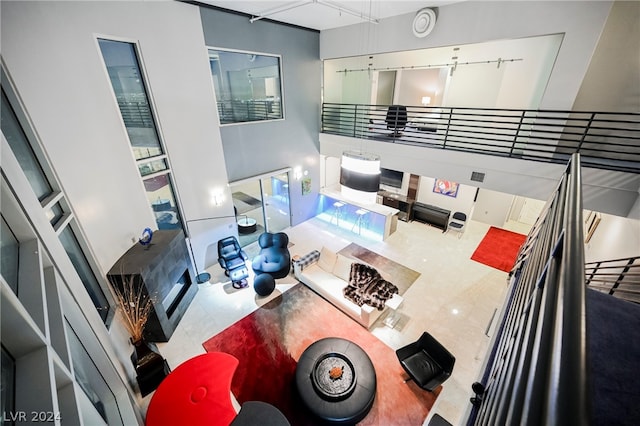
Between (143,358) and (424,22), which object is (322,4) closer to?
(424,22)

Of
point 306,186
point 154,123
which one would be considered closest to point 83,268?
point 154,123

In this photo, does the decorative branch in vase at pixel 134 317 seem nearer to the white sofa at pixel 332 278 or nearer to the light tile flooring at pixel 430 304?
the light tile flooring at pixel 430 304

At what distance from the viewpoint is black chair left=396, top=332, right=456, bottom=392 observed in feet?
13.0

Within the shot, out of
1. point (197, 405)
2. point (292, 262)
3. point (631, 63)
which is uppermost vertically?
point (631, 63)

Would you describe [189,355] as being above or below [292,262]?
below

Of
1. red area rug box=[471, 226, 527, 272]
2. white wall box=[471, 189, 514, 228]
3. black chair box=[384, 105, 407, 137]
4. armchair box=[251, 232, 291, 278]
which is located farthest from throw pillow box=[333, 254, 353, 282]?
white wall box=[471, 189, 514, 228]

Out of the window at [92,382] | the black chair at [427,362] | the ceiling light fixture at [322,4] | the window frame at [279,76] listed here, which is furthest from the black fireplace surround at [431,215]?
the window at [92,382]

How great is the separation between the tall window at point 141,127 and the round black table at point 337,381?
4.25 metres

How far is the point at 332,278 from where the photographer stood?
20.6ft

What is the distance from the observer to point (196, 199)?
6211 millimetres

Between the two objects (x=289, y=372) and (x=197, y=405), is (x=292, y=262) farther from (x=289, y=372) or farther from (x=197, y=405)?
(x=197, y=405)

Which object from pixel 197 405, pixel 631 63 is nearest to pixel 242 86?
pixel 197 405

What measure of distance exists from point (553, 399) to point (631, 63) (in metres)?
7.74

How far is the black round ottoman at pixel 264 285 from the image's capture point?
5865 mm
